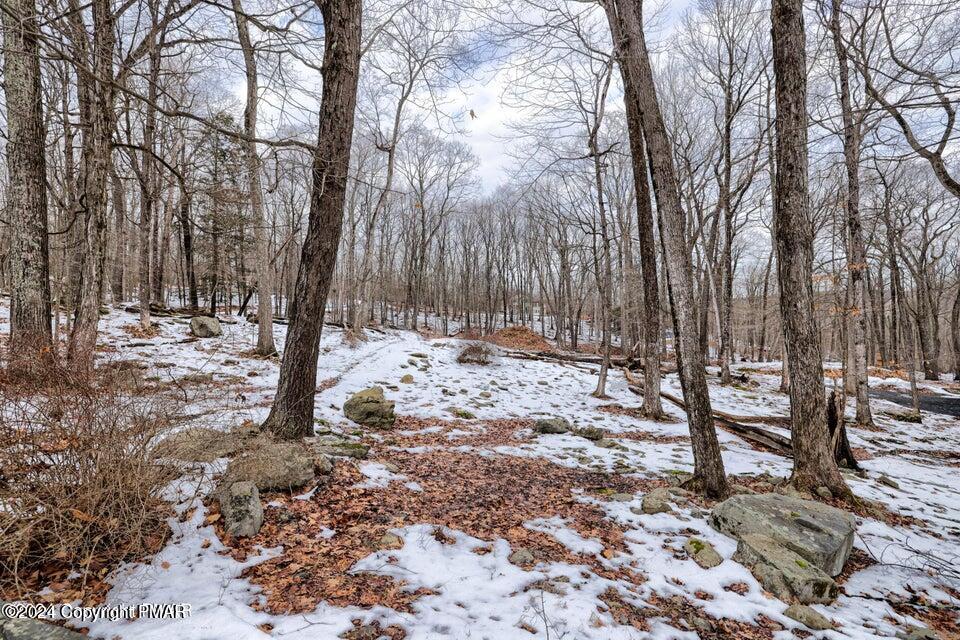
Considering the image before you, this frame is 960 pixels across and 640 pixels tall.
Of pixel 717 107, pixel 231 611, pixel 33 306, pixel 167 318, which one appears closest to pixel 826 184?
pixel 717 107

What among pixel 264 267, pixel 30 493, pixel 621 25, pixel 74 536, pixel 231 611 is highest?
pixel 621 25

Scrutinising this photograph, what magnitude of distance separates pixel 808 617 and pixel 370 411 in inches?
220

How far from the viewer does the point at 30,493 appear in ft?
7.20

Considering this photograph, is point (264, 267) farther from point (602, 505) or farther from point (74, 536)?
point (602, 505)

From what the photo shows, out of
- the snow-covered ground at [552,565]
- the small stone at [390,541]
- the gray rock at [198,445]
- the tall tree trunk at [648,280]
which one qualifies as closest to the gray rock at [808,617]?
the snow-covered ground at [552,565]

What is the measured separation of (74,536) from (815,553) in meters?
4.91

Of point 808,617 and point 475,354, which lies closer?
point 808,617

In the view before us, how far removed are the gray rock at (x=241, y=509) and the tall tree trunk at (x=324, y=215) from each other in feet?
4.72

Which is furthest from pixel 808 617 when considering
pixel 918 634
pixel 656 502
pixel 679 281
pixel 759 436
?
pixel 759 436

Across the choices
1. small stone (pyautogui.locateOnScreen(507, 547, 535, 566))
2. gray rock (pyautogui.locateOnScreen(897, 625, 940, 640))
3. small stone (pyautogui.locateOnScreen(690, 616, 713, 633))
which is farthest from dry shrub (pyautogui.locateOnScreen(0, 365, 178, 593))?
gray rock (pyautogui.locateOnScreen(897, 625, 940, 640))

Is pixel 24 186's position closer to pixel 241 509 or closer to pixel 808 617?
pixel 241 509

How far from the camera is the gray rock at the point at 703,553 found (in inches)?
115

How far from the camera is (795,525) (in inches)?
124

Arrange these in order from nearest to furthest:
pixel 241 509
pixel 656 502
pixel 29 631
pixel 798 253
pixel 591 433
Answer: pixel 29 631 < pixel 241 509 < pixel 656 502 < pixel 798 253 < pixel 591 433
